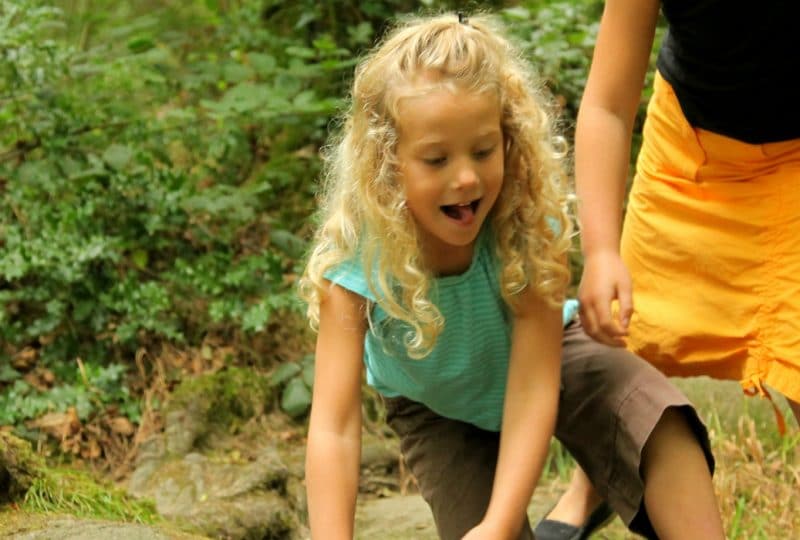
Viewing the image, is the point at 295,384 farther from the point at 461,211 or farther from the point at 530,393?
the point at 461,211

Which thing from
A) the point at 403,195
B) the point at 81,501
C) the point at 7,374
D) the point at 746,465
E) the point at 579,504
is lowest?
the point at 746,465

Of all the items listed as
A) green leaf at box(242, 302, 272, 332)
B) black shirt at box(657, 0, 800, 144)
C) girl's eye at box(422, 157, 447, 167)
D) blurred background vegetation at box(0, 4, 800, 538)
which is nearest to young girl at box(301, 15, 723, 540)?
girl's eye at box(422, 157, 447, 167)

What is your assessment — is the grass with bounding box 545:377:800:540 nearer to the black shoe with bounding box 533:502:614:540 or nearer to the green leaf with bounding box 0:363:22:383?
the black shoe with bounding box 533:502:614:540

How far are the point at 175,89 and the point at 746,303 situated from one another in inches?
121

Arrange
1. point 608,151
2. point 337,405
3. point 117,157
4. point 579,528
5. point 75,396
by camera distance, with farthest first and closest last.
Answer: point 117,157
point 75,396
point 579,528
point 608,151
point 337,405

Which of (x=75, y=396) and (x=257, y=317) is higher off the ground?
(x=257, y=317)

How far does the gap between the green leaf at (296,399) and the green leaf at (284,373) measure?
0.04m

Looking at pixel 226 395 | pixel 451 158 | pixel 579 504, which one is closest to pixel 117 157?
pixel 226 395

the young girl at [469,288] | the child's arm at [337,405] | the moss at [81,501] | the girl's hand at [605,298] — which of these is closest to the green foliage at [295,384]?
the moss at [81,501]

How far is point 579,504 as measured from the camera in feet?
8.26

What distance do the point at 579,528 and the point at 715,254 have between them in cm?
73

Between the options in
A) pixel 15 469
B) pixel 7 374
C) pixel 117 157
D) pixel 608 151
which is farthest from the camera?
pixel 117 157

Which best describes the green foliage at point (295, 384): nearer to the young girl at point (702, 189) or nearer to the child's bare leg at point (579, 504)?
the child's bare leg at point (579, 504)

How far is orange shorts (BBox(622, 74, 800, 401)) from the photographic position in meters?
2.09
